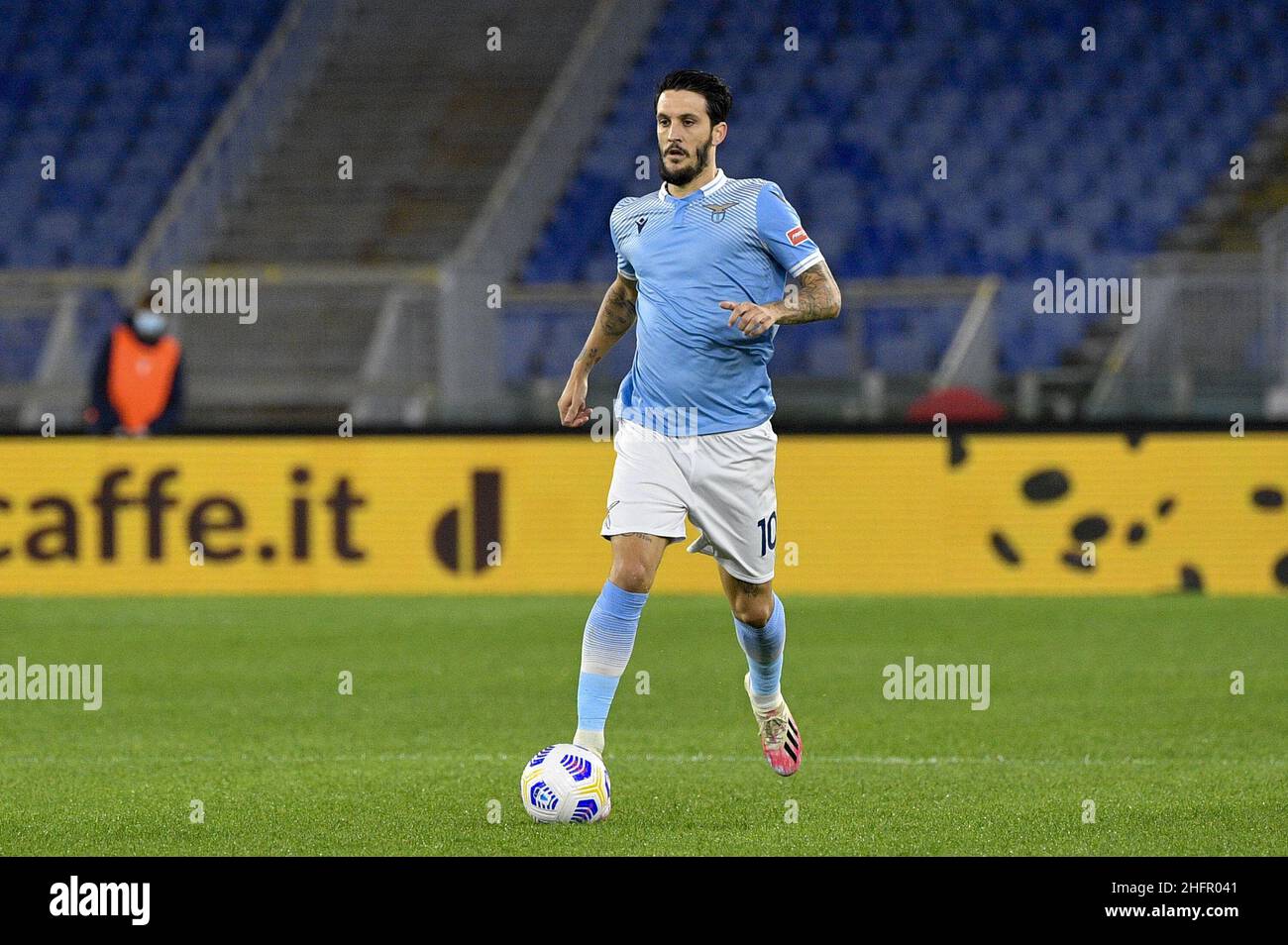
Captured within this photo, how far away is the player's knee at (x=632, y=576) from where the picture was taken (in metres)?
6.87

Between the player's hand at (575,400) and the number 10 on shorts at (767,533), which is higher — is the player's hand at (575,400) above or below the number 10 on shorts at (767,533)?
above

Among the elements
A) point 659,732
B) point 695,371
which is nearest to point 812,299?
point 695,371

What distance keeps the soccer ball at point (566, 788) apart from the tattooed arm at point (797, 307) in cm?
135

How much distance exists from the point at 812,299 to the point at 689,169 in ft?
1.86

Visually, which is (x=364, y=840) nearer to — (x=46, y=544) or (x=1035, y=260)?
(x=46, y=544)

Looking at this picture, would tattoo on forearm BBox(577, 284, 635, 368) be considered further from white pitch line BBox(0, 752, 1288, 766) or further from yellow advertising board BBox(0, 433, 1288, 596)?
yellow advertising board BBox(0, 433, 1288, 596)

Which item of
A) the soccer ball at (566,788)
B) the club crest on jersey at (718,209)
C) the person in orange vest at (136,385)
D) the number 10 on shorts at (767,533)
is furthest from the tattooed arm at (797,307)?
the person in orange vest at (136,385)

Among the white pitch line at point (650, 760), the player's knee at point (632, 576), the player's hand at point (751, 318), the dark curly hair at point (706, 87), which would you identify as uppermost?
the dark curly hair at point (706, 87)

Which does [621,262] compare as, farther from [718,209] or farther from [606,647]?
[606,647]

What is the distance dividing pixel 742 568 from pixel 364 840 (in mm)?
1619

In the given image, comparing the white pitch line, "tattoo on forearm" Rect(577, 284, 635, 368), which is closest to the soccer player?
"tattoo on forearm" Rect(577, 284, 635, 368)

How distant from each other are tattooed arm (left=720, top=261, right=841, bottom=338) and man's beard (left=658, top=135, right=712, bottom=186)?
0.43 meters

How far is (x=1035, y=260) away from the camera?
19.3 metres

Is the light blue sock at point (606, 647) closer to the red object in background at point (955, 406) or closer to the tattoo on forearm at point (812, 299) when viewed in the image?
the tattoo on forearm at point (812, 299)
